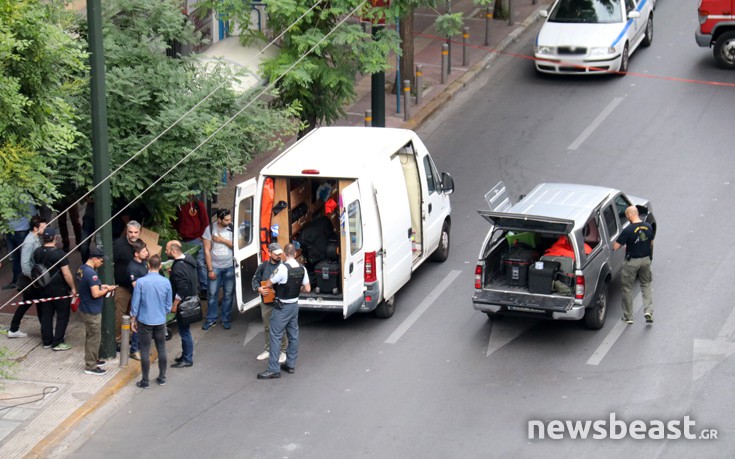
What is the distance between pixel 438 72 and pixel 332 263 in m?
11.5

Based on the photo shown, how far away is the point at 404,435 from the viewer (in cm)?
1362

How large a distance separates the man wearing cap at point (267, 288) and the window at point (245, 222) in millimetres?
938

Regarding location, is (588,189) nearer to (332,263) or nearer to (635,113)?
(332,263)

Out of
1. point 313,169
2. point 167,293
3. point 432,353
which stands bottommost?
point 432,353

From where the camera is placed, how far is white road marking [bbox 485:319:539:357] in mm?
15867

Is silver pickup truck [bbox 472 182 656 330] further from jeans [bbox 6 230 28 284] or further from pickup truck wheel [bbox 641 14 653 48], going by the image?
pickup truck wheel [bbox 641 14 653 48]

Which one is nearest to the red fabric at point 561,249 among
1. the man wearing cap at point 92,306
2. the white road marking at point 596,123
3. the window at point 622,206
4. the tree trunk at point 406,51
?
the window at point 622,206

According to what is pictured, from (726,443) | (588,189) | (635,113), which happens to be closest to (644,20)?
(635,113)

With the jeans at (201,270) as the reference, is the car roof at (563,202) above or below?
above

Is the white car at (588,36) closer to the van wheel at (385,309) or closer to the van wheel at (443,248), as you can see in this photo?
the van wheel at (443,248)

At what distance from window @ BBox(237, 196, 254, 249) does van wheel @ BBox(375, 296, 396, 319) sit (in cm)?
189

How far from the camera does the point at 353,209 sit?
1590 cm

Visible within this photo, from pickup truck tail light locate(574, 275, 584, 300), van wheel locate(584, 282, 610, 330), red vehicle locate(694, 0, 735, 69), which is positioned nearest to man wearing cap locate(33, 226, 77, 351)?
pickup truck tail light locate(574, 275, 584, 300)

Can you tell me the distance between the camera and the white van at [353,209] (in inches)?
626
